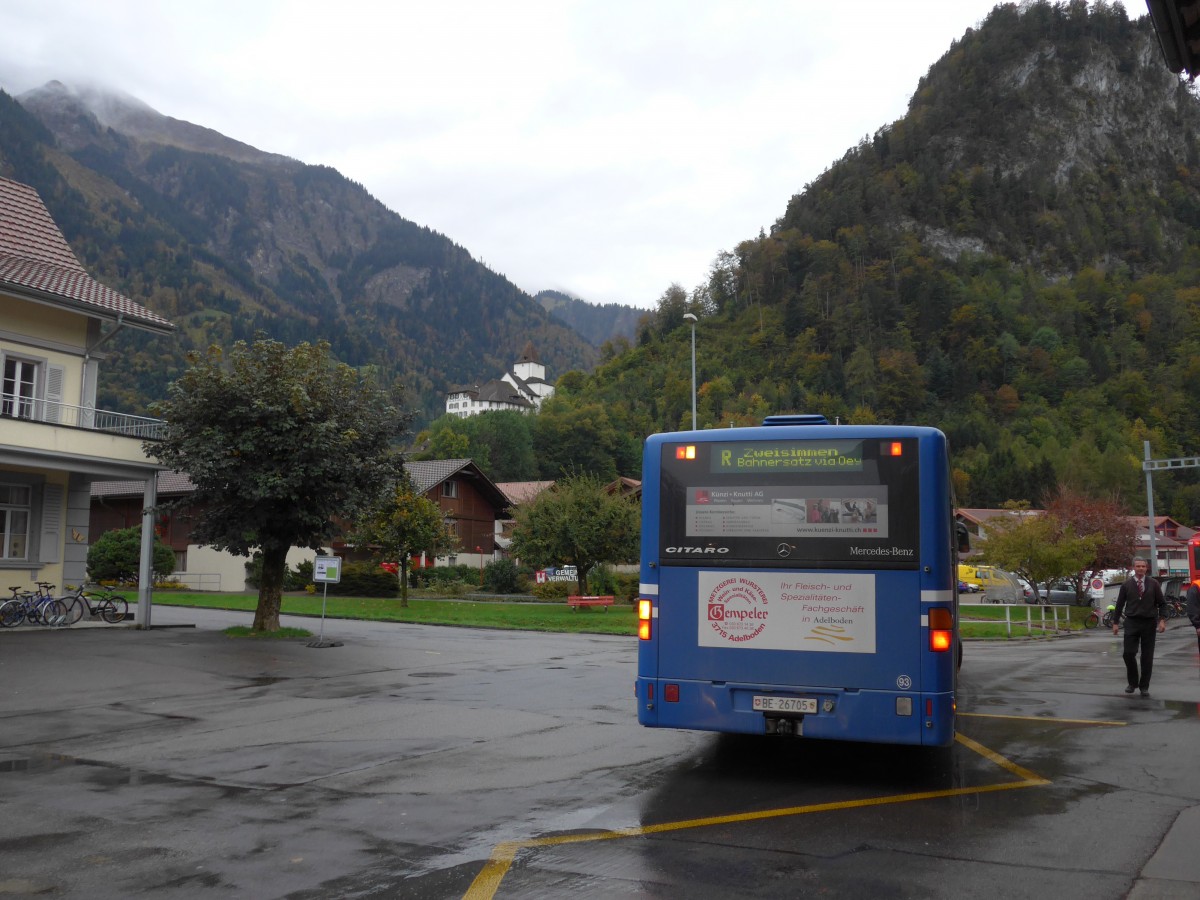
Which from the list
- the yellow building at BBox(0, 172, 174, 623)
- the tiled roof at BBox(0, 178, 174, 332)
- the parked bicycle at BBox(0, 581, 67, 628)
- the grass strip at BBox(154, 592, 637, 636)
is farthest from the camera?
the grass strip at BBox(154, 592, 637, 636)

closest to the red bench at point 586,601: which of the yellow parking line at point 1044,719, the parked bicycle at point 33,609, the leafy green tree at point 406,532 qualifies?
the leafy green tree at point 406,532

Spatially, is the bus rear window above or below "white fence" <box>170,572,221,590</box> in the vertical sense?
above

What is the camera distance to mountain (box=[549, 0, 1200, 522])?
428 feet

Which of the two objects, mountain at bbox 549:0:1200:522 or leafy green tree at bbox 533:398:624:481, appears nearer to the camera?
leafy green tree at bbox 533:398:624:481

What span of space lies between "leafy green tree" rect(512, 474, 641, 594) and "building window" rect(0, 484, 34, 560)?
1835 cm

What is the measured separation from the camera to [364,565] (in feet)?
158

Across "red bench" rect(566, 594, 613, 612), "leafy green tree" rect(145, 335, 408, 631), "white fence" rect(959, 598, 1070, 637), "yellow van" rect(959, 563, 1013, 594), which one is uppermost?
"leafy green tree" rect(145, 335, 408, 631)

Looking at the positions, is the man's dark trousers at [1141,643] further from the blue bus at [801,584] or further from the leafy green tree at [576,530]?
the leafy green tree at [576,530]

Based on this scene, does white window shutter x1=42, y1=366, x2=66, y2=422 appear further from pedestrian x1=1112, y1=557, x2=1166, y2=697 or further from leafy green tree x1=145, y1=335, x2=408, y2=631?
pedestrian x1=1112, y1=557, x2=1166, y2=697

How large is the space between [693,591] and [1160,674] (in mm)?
13054

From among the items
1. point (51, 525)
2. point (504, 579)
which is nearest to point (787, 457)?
point (51, 525)

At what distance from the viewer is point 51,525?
80.4 ft

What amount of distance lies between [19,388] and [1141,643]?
75.4ft

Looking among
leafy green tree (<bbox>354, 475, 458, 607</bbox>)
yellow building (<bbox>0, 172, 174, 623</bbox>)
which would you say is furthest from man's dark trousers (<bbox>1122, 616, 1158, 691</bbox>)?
leafy green tree (<bbox>354, 475, 458, 607</bbox>)
